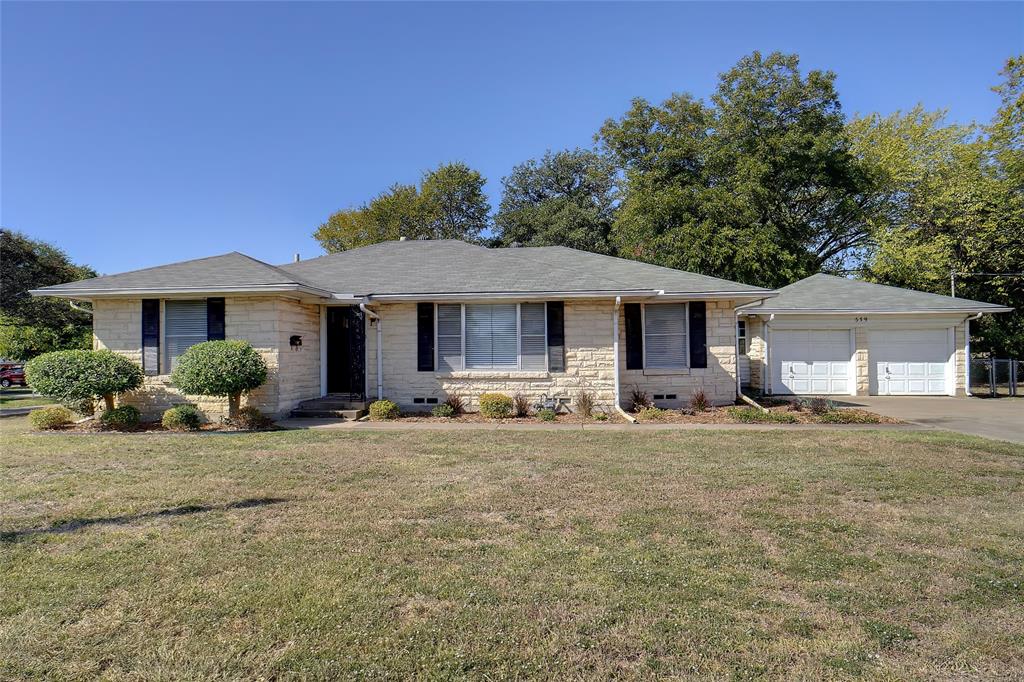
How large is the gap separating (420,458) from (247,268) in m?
7.32

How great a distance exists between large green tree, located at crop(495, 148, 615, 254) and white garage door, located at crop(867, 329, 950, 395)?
15.8 metres

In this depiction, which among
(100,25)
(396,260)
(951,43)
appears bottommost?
(396,260)

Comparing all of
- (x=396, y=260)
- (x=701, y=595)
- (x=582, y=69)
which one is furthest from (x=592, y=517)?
(x=582, y=69)

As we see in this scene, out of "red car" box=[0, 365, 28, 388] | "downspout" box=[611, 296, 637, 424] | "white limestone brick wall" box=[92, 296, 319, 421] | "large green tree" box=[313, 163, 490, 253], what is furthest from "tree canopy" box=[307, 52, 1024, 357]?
"red car" box=[0, 365, 28, 388]

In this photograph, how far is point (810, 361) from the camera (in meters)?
16.7

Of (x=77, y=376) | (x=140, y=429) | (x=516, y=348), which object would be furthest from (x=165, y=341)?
(x=516, y=348)

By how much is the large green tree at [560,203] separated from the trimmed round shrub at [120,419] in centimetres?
2269

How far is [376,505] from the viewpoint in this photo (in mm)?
5207

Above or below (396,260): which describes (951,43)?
above

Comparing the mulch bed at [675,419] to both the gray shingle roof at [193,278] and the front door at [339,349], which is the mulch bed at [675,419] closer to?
the front door at [339,349]

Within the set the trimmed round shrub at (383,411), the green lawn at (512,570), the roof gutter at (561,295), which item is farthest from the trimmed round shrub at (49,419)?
the roof gutter at (561,295)

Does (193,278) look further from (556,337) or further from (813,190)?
(813,190)

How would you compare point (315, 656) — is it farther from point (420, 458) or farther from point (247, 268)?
point (247, 268)

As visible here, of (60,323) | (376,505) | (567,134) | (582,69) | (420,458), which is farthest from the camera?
(567,134)
